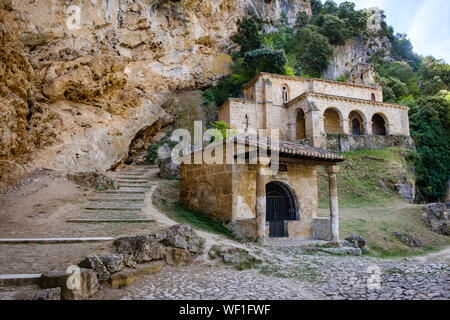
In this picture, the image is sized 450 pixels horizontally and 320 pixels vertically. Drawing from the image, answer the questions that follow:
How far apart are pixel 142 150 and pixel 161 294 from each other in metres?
19.6

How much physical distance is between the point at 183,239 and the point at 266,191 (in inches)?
214

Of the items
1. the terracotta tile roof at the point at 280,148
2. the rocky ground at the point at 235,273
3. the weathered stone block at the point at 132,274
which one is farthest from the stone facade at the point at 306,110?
the weathered stone block at the point at 132,274

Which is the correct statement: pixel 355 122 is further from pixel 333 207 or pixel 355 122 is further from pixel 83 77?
pixel 83 77

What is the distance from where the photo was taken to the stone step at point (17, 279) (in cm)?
443

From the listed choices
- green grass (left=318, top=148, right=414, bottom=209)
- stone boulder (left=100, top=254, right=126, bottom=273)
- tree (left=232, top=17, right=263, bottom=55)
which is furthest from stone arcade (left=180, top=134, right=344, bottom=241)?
tree (left=232, top=17, right=263, bottom=55)

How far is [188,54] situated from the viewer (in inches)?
1131

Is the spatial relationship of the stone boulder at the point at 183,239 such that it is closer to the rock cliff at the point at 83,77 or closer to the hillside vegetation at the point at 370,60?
the rock cliff at the point at 83,77

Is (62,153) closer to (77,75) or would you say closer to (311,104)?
(77,75)

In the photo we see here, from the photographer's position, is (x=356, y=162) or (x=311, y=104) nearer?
(x=356, y=162)

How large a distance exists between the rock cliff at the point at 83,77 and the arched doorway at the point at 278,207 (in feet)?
36.0

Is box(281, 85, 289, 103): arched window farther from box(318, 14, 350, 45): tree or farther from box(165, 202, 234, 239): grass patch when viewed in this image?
box(165, 202, 234, 239): grass patch

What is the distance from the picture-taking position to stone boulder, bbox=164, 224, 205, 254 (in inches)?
262

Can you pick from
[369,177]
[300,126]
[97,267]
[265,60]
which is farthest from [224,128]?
[97,267]

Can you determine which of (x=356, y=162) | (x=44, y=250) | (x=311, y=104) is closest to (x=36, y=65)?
(x=44, y=250)
